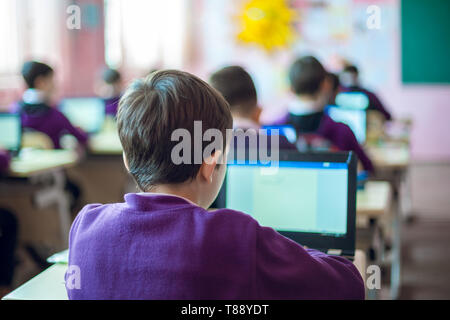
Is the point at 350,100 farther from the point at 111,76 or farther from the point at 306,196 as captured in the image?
the point at 306,196

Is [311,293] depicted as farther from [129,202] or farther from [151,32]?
[151,32]

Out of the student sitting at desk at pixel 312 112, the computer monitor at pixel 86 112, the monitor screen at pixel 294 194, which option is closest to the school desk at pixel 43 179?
the computer monitor at pixel 86 112

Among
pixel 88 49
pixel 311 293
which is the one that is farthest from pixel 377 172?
pixel 88 49

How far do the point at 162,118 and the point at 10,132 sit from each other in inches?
124

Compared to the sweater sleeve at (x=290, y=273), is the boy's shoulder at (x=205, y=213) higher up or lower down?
higher up

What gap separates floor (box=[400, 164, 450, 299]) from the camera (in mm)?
3320

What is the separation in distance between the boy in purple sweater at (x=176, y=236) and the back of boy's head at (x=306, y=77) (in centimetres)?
176

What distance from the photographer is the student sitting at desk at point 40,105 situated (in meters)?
4.04

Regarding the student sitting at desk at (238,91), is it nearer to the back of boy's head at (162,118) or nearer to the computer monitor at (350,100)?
the back of boy's head at (162,118)

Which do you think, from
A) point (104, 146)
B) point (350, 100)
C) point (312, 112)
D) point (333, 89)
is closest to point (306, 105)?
point (312, 112)

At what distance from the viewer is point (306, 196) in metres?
1.53

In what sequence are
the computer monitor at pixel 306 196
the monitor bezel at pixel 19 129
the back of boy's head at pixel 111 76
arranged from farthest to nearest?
the back of boy's head at pixel 111 76 → the monitor bezel at pixel 19 129 → the computer monitor at pixel 306 196

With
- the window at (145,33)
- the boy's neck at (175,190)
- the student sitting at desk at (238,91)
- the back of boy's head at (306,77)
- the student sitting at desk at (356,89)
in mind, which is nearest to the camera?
the boy's neck at (175,190)

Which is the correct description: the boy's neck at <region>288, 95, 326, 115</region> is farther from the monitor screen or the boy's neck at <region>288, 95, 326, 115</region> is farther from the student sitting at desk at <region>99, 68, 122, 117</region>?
the student sitting at desk at <region>99, 68, 122, 117</region>
